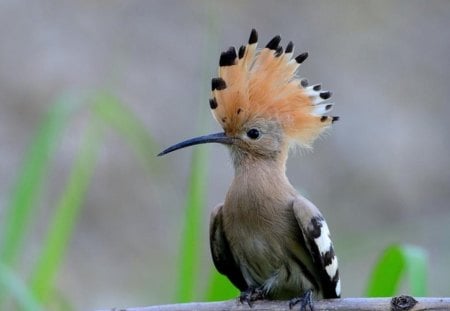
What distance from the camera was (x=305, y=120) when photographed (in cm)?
246

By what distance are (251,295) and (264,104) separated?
425 millimetres

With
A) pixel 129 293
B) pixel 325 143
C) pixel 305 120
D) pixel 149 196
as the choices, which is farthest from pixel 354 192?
pixel 305 120

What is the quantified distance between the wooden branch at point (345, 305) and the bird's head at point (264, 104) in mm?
383

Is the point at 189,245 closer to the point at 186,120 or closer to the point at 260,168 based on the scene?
the point at 260,168

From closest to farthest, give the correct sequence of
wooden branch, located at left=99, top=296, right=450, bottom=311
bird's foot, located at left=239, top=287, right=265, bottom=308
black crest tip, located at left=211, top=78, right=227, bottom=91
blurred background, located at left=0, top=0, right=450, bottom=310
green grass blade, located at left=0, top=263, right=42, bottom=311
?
wooden branch, located at left=99, top=296, right=450, bottom=311 < green grass blade, located at left=0, top=263, right=42, bottom=311 < bird's foot, located at left=239, top=287, right=265, bottom=308 < black crest tip, located at left=211, top=78, right=227, bottom=91 < blurred background, located at left=0, top=0, right=450, bottom=310

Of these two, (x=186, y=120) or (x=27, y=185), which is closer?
(x=27, y=185)

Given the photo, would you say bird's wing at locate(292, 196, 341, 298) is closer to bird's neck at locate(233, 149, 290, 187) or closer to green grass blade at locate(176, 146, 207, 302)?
bird's neck at locate(233, 149, 290, 187)

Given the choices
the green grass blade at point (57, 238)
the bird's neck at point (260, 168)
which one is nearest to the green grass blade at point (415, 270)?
the bird's neck at point (260, 168)

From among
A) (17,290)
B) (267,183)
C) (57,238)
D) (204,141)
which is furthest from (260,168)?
(17,290)

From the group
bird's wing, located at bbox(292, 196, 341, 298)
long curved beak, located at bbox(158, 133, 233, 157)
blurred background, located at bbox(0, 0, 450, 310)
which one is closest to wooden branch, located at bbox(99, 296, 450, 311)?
bird's wing, located at bbox(292, 196, 341, 298)

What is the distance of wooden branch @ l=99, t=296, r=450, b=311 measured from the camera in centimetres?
200

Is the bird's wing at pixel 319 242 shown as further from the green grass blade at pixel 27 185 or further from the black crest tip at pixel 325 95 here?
the green grass blade at pixel 27 185

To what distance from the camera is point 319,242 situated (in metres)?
2.31

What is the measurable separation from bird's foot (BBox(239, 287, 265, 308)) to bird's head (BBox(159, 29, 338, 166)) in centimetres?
31
